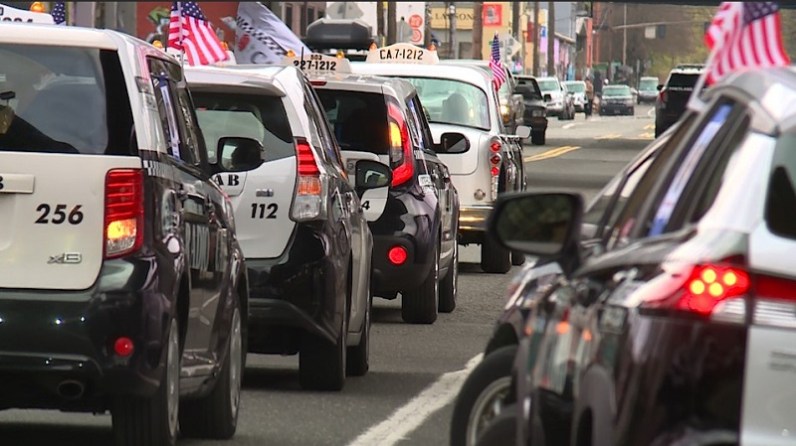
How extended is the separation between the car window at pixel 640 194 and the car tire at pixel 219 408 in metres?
3.20

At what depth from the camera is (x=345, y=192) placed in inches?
437

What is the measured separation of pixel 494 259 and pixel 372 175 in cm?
746

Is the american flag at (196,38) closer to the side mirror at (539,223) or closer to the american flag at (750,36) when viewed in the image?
the side mirror at (539,223)

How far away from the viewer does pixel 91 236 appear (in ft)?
24.7

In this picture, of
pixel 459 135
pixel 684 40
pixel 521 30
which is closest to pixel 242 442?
pixel 459 135

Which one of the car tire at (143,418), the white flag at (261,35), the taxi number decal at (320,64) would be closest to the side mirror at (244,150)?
the car tire at (143,418)

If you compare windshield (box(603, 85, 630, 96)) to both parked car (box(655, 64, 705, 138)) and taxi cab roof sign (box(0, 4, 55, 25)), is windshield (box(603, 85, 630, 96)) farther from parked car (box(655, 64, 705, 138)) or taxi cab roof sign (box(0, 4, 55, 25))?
taxi cab roof sign (box(0, 4, 55, 25))

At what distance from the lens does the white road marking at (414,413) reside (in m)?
9.09

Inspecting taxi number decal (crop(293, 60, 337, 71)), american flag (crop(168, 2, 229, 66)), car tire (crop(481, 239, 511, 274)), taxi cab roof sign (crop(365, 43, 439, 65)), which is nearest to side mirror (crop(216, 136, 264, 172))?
taxi number decal (crop(293, 60, 337, 71))

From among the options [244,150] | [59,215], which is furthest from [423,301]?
[59,215]

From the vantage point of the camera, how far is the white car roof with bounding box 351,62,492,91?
1898 centimetres

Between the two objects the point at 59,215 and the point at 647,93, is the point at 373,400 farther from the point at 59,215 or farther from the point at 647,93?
the point at 647,93

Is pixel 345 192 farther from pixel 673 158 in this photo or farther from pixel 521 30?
pixel 521 30

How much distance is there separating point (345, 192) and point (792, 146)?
6.78 metres
